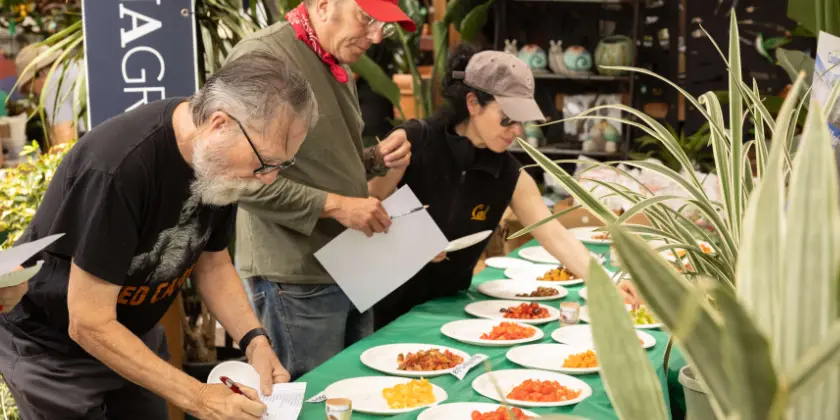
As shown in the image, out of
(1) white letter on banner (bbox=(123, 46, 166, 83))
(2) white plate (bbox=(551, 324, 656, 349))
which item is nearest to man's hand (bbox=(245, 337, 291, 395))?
(2) white plate (bbox=(551, 324, 656, 349))

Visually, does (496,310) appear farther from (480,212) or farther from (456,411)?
(456,411)

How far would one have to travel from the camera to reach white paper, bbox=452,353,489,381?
2039 millimetres

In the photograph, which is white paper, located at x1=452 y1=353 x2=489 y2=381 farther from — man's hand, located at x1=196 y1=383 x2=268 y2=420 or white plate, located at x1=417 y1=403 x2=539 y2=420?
man's hand, located at x1=196 y1=383 x2=268 y2=420

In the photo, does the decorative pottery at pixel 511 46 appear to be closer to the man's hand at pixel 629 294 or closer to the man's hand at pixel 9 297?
the man's hand at pixel 629 294

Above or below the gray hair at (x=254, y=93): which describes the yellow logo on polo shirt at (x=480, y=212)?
below

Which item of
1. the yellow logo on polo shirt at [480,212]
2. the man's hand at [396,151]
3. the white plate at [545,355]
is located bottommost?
the white plate at [545,355]

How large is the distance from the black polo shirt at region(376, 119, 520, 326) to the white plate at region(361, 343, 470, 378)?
0.50 metres

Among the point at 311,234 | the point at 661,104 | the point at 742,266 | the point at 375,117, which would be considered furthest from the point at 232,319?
the point at 661,104

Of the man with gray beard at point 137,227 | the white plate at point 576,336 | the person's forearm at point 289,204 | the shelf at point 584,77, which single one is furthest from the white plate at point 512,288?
the shelf at point 584,77

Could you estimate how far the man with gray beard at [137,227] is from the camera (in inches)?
62.1

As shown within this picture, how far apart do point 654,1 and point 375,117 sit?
A: 1.91m

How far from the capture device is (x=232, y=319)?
2020 millimetres

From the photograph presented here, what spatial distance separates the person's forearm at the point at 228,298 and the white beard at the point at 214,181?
1.16 feet

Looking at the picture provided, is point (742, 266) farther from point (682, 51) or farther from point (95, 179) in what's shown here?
point (682, 51)
